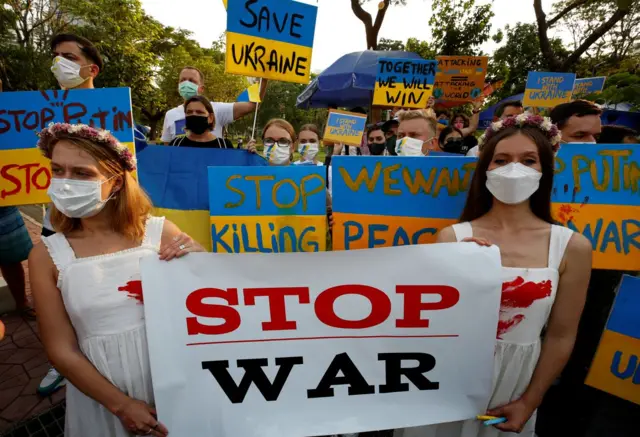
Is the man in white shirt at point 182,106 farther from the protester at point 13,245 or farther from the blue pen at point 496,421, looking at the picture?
the blue pen at point 496,421

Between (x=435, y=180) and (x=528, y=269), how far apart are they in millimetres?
739

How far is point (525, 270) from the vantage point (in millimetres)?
1469

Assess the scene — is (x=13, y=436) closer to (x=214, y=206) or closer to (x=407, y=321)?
(x=214, y=206)

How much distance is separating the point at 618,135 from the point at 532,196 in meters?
2.12

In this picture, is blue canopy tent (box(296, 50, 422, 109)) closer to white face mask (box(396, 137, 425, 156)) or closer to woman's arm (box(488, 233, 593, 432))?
white face mask (box(396, 137, 425, 156))

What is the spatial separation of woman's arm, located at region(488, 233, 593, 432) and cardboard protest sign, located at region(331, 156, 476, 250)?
2.15ft

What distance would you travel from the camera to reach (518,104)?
4.50m

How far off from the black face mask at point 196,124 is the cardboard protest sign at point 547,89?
491cm

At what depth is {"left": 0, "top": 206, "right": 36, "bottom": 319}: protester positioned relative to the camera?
3.12m

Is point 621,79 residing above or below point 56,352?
above

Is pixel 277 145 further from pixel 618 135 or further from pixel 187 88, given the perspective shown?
pixel 618 135

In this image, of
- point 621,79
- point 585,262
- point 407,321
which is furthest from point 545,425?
point 621,79

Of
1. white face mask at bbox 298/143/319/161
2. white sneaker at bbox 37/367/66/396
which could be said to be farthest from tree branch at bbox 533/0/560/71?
white sneaker at bbox 37/367/66/396

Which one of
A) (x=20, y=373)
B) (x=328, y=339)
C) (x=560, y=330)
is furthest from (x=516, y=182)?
(x=20, y=373)
